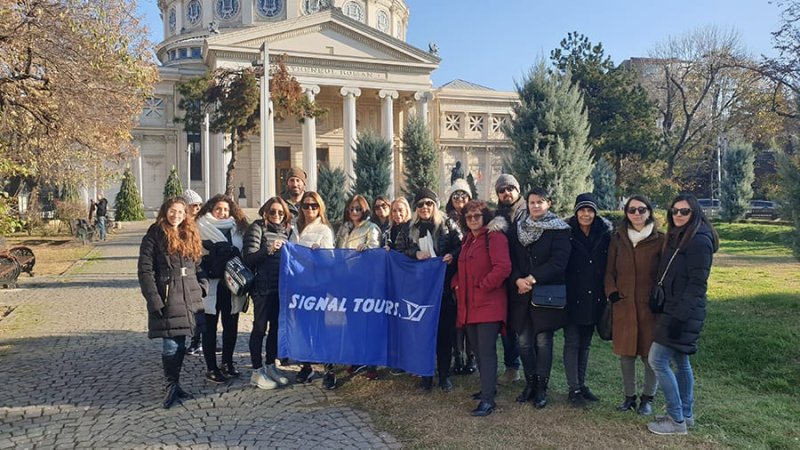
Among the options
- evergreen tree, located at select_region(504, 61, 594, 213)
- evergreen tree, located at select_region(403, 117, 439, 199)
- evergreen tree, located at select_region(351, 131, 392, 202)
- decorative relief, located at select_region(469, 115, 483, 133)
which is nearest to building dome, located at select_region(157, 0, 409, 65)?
decorative relief, located at select_region(469, 115, 483, 133)

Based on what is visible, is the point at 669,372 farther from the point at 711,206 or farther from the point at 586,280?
the point at 711,206

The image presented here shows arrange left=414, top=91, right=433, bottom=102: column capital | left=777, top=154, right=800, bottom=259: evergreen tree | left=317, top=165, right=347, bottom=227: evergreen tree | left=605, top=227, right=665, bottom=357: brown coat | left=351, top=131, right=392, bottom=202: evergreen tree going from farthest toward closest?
1. left=414, top=91, right=433, bottom=102: column capital
2. left=317, top=165, right=347, bottom=227: evergreen tree
3. left=351, top=131, right=392, bottom=202: evergreen tree
4. left=777, top=154, right=800, bottom=259: evergreen tree
5. left=605, top=227, right=665, bottom=357: brown coat

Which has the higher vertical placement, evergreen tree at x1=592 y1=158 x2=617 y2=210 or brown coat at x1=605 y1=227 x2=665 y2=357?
evergreen tree at x1=592 y1=158 x2=617 y2=210

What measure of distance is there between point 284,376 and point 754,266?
14234 mm

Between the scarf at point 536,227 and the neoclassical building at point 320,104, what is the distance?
32534 millimetres

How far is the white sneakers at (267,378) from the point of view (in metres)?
6.27

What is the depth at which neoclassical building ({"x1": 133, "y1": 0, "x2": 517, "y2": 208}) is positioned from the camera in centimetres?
4275

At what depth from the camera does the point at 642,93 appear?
36.9m

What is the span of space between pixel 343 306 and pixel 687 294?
3470 millimetres

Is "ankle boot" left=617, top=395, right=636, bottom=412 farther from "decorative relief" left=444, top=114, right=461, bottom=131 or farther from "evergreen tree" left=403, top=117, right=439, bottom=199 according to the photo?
"decorative relief" left=444, top=114, right=461, bottom=131

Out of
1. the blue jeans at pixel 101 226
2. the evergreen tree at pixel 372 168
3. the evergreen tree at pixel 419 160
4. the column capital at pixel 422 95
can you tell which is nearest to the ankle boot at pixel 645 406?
the evergreen tree at pixel 372 168

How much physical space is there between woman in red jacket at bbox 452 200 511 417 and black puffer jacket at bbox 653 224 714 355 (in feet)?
4.52

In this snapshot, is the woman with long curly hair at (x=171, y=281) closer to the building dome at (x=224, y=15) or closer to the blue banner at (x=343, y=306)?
the blue banner at (x=343, y=306)

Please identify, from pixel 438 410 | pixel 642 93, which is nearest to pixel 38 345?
pixel 438 410
